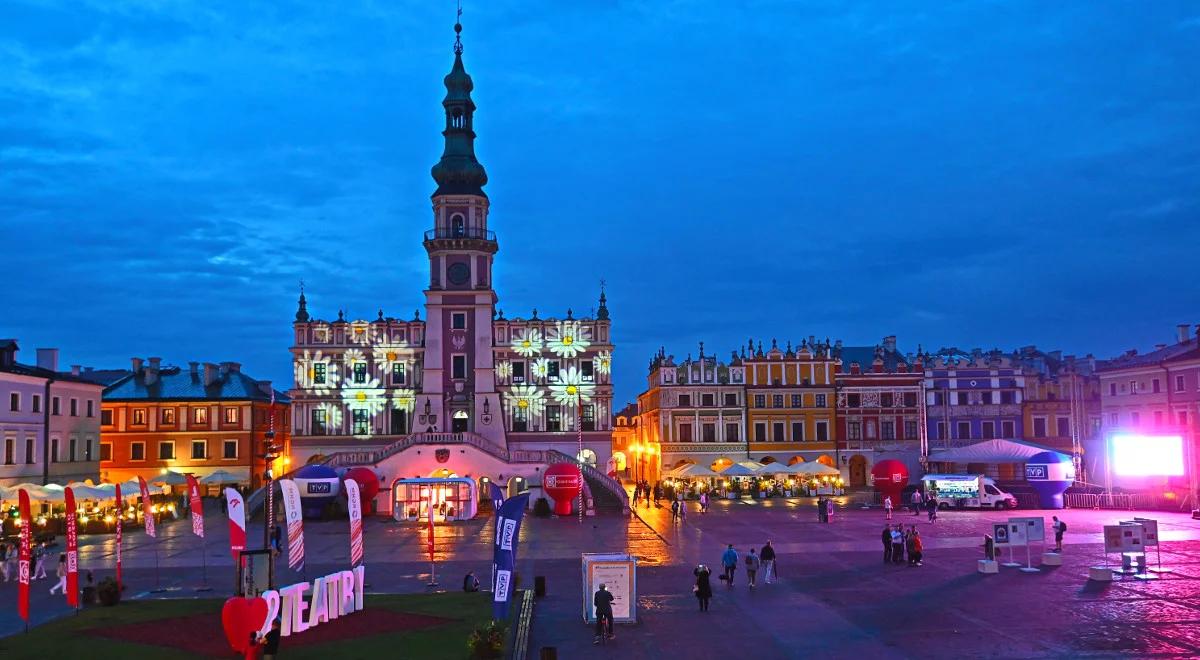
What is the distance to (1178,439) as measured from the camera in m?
57.2

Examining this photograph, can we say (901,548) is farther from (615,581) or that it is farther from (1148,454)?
(1148,454)

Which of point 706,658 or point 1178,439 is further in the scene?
point 1178,439

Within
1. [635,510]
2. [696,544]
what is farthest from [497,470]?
[696,544]

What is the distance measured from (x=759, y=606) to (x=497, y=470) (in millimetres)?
38450

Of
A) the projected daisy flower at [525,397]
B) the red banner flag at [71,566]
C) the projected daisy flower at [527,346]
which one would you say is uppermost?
the projected daisy flower at [527,346]

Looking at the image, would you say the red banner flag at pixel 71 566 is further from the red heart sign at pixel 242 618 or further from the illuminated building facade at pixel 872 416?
the illuminated building facade at pixel 872 416

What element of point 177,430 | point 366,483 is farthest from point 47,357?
point 366,483

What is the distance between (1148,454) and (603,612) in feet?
151

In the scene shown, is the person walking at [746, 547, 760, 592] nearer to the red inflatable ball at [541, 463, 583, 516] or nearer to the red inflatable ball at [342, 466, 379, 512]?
the red inflatable ball at [541, 463, 583, 516]

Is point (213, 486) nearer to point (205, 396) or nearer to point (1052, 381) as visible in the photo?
point (205, 396)

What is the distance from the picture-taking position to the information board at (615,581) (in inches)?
1035

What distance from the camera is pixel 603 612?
2456 centimetres

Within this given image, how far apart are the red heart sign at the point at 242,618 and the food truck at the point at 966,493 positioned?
165ft

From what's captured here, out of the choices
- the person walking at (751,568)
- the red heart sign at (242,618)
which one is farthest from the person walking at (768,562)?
the red heart sign at (242,618)
